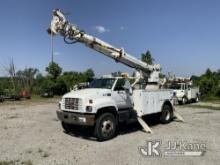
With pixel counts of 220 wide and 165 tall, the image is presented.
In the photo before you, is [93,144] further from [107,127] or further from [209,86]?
[209,86]

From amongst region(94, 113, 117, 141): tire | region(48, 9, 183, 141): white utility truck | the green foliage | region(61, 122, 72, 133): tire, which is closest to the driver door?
region(48, 9, 183, 141): white utility truck

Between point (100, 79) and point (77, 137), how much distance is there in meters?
2.57

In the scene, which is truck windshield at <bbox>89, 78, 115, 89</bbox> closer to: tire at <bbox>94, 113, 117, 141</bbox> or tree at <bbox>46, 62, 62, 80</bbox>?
tire at <bbox>94, 113, 117, 141</bbox>

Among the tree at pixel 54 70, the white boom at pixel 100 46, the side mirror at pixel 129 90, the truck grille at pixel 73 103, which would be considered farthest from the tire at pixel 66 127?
the tree at pixel 54 70

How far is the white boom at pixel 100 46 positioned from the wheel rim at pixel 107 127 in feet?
10.1

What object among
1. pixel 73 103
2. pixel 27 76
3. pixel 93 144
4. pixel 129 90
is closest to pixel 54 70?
pixel 27 76

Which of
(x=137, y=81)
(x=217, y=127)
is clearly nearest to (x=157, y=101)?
(x=137, y=81)

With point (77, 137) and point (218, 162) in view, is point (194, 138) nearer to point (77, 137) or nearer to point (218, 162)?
point (218, 162)

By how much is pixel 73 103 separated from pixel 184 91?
15.8 metres

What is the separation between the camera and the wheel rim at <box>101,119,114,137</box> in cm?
859

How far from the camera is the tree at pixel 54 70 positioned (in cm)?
3562

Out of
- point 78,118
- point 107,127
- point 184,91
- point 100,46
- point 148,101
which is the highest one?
point 100,46

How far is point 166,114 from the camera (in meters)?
11.9

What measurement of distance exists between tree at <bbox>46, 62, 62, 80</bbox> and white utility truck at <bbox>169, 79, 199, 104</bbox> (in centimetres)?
1825
